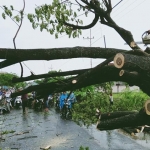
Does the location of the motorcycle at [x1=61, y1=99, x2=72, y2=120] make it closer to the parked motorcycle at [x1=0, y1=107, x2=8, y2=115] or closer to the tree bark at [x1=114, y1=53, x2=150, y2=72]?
the parked motorcycle at [x1=0, y1=107, x2=8, y2=115]

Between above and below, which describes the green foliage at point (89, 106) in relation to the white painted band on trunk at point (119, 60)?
below

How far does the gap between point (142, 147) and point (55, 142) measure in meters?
3.13

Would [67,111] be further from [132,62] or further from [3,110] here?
[132,62]

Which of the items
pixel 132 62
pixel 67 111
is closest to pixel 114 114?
pixel 132 62

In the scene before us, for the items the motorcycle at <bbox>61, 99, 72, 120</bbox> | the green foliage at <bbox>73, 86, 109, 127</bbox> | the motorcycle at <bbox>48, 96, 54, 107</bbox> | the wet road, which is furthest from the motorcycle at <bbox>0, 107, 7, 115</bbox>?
the wet road

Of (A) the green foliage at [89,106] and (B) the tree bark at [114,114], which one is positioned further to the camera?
(A) the green foliage at [89,106]

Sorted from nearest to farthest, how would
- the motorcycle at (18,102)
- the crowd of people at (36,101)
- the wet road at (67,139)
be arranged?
the wet road at (67,139), the crowd of people at (36,101), the motorcycle at (18,102)

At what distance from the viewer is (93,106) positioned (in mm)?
20812

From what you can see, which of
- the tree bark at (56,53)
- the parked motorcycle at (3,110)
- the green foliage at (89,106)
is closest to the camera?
the tree bark at (56,53)

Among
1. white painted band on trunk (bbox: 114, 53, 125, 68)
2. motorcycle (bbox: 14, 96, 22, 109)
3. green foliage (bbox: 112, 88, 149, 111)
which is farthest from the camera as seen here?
motorcycle (bbox: 14, 96, 22, 109)

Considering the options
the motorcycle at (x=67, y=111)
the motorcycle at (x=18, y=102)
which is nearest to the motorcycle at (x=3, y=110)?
the motorcycle at (x=18, y=102)

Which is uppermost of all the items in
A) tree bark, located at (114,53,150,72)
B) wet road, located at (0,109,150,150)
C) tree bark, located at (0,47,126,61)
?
tree bark, located at (0,47,126,61)

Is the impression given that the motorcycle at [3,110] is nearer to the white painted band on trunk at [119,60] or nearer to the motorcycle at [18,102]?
the motorcycle at [18,102]

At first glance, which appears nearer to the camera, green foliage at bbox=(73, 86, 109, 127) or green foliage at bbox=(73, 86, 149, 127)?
green foliage at bbox=(73, 86, 109, 127)
